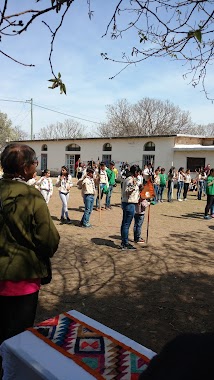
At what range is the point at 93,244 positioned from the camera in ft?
23.4

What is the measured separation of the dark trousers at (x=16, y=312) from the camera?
2.12 meters

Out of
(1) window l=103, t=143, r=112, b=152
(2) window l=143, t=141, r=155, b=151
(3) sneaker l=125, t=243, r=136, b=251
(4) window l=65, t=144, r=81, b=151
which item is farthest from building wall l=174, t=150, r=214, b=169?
(3) sneaker l=125, t=243, r=136, b=251

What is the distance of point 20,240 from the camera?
2.04 m

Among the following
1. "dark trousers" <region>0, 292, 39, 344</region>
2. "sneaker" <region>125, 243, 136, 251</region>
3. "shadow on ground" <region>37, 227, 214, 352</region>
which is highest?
"dark trousers" <region>0, 292, 39, 344</region>

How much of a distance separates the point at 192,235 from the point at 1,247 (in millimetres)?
7192

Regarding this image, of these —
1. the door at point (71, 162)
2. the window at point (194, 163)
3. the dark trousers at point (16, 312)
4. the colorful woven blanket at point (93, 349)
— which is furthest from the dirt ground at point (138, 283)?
the door at point (71, 162)

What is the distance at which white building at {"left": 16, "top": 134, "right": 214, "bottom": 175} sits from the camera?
24.1 metres

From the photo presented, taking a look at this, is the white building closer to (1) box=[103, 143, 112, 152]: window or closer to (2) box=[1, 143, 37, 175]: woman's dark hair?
(1) box=[103, 143, 112, 152]: window

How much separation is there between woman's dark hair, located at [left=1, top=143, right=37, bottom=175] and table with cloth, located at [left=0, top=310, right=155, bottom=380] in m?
1.06

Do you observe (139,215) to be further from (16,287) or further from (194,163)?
(194,163)

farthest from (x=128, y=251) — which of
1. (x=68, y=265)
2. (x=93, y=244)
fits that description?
(x=68, y=265)

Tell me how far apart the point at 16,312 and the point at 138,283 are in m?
3.06

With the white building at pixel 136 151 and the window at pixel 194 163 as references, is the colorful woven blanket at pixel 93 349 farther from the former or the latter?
the window at pixel 194 163

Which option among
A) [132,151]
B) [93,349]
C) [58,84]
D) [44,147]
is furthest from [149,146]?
[93,349]
